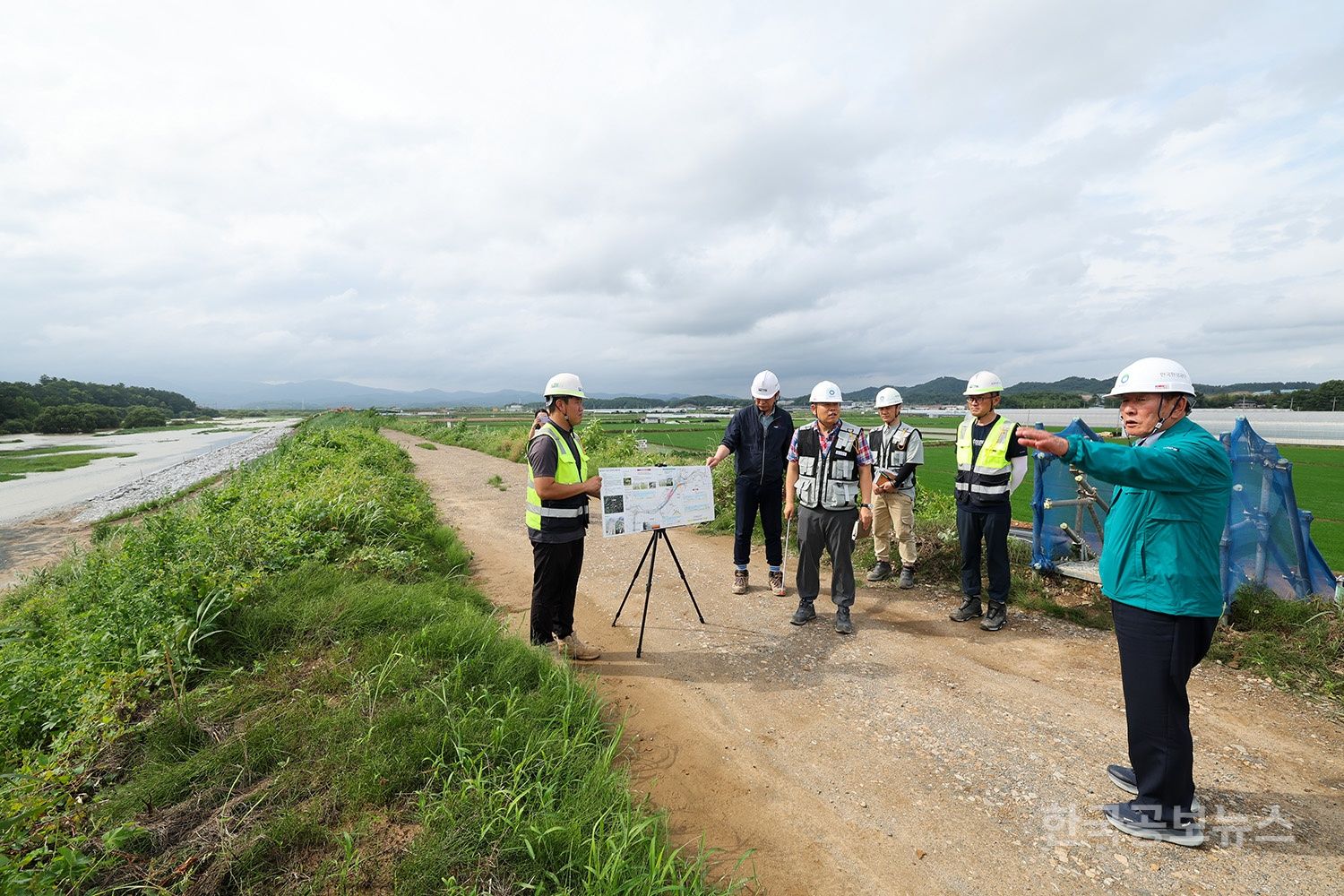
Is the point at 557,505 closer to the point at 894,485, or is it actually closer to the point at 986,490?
the point at 986,490

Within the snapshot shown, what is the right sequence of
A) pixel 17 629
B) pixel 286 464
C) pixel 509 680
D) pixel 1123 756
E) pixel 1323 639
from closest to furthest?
pixel 1123 756 < pixel 509 680 < pixel 1323 639 < pixel 17 629 < pixel 286 464

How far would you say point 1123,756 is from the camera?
3445 mm

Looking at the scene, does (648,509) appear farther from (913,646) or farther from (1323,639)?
(1323,639)

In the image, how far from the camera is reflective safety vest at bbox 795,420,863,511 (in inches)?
205

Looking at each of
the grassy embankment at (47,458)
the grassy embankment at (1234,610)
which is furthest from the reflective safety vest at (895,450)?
the grassy embankment at (47,458)

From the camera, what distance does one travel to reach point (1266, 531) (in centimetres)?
485

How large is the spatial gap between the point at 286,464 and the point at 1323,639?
742 inches

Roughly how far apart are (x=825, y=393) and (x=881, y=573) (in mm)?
2831

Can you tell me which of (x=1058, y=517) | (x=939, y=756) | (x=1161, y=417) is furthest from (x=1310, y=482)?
(x=939, y=756)

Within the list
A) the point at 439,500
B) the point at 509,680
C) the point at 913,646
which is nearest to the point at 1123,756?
the point at 913,646

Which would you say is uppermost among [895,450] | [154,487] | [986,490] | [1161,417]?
[1161,417]

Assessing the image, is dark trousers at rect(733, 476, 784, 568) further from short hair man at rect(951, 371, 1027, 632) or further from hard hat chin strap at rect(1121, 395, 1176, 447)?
hard hat chin strap at rect(1121, 395, 1176, 447)

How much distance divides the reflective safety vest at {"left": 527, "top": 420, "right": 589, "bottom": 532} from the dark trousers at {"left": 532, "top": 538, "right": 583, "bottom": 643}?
0.17 meters

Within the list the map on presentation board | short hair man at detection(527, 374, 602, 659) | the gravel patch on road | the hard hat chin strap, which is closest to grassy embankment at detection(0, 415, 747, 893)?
short hair man at detection(527, 374, 602, 659)
